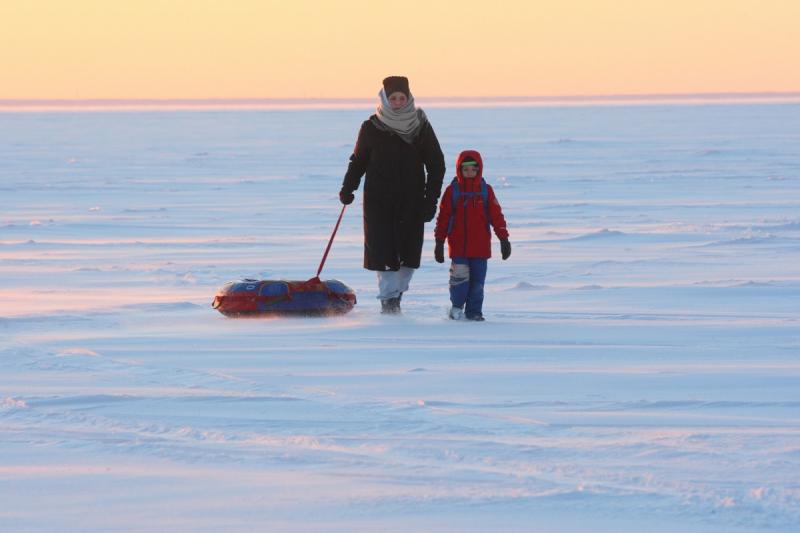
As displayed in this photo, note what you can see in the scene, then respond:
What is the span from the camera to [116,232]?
15.3 m

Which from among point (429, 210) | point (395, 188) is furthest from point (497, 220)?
point (395, 188)

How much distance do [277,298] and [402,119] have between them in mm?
1248

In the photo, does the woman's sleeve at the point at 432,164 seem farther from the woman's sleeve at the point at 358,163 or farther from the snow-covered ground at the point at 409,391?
the snow-covered ground at the point at 409,391

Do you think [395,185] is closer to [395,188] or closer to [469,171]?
[395,188]

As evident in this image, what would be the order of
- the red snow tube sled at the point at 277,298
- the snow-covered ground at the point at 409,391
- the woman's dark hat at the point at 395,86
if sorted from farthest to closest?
1. the red snow tube sled at the point at 277,298
2. the woman's dark hat at the point at 395,86
3. the snow-covered ground at the point at 409,391

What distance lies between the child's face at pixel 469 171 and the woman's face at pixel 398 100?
497 millimetres

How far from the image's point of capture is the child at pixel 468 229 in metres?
8.14

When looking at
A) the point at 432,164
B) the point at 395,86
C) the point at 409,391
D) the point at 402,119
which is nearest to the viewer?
the point at 409,391

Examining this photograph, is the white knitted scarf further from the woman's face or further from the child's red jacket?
the child's red jacket

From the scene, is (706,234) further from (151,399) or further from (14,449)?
(14,449)

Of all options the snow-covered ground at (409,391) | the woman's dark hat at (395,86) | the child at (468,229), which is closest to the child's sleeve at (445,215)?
the child at (468,229)

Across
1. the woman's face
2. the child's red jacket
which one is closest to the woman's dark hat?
the woman's face

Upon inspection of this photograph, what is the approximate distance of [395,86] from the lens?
8.09 m

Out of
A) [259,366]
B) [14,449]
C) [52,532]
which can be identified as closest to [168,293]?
[259,366]
